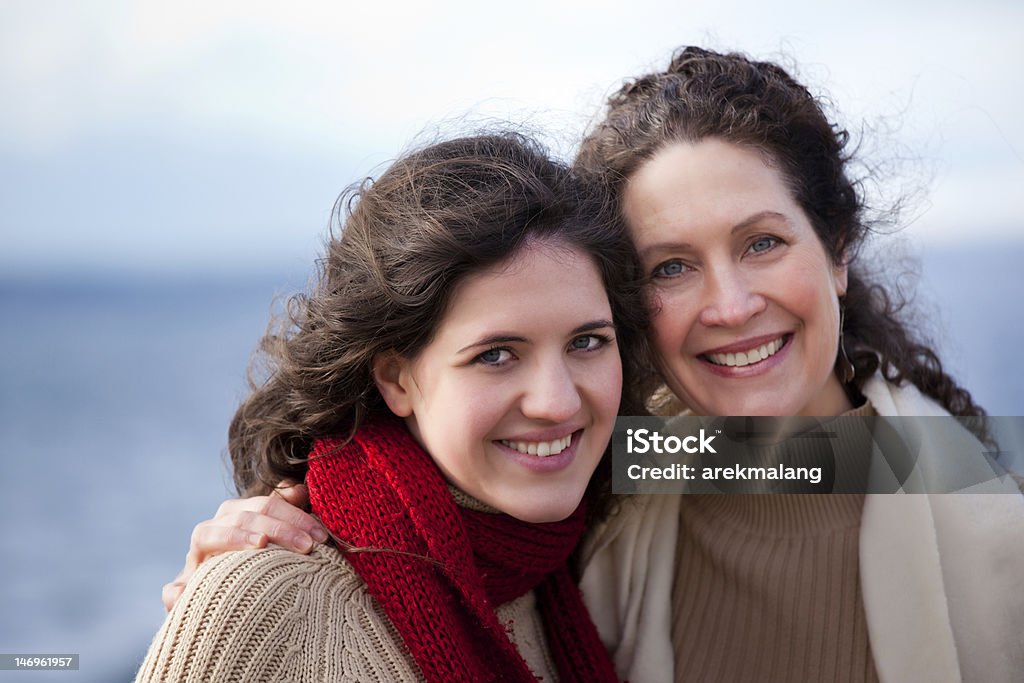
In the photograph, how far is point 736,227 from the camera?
2289mm

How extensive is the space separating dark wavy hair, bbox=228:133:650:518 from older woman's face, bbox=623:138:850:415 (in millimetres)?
105

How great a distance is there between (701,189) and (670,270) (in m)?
0.21

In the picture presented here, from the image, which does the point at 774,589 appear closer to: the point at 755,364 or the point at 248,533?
the point at 755,364

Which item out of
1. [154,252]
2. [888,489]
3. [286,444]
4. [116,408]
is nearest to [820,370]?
[888,489]

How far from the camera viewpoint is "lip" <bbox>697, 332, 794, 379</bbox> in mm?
2369

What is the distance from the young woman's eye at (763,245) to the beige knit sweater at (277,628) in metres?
1.24

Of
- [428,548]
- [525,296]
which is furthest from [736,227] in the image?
[428,548]

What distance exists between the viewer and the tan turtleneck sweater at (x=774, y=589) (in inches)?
90.9

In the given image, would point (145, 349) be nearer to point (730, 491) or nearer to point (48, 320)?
point (48, 320)

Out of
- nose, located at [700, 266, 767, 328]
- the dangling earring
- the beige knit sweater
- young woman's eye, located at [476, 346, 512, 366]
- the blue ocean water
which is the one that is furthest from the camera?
the blue ocean water

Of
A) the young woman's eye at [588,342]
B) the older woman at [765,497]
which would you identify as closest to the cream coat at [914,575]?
the older woman at [765,497]

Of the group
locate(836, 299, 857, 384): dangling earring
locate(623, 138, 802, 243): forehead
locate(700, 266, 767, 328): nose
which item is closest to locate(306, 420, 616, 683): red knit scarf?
locate(700, 266, 767, 328): nose

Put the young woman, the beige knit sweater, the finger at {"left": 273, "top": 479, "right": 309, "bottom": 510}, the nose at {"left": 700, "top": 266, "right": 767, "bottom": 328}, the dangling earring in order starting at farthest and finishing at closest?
the dangling earring
the nose at {"left": 700, "top": 266, "right": 767, "bottom": 328}
the finger at {"left": 273, "top": 479, "right": 309, "bottom": 510}
the young woman
the beige knit sweater

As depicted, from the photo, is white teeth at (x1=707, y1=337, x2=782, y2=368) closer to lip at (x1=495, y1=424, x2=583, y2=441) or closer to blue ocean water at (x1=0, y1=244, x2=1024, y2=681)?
lip at (x1=495, y1=424, x2=583, y2=441)
